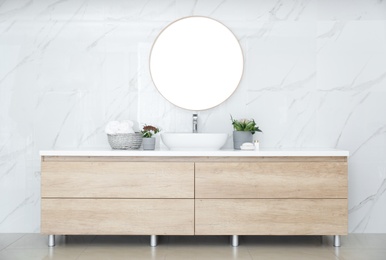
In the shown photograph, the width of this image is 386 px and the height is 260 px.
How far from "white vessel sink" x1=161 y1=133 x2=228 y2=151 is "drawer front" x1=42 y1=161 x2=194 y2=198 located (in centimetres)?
25

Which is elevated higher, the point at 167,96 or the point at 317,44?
the point at 317,44

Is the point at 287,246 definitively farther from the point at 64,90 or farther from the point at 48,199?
the point at 64,90

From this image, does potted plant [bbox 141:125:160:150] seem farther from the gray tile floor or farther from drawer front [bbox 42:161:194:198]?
the gray tile floor

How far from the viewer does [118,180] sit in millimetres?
3711

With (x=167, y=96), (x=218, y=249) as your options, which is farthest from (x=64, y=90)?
(x=218, y=249)

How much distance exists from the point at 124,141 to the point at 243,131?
87 centimetres

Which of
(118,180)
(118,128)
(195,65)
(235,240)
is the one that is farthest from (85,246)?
(195,65)

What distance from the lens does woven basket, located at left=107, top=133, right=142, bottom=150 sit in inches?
155

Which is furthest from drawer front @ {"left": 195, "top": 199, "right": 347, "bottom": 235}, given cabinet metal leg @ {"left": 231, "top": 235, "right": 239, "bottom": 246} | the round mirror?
the round mirror

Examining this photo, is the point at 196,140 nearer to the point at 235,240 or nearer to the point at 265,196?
the point at 265,196

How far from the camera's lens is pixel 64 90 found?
14.0 ft

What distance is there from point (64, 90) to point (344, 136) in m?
2.22

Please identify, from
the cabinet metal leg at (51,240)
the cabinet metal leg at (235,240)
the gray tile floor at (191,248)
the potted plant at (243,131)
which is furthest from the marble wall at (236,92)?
the cabinet metal leg at (235,240)

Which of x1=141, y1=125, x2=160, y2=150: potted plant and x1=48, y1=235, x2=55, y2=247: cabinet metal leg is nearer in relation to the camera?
x1=48, y1=235, x2=55, y2=247: cabinet metal leg
